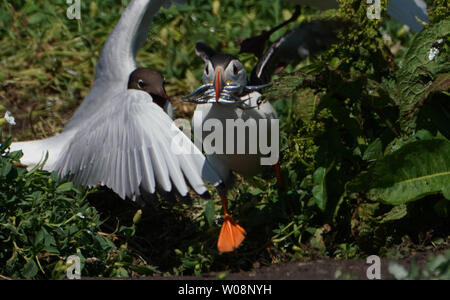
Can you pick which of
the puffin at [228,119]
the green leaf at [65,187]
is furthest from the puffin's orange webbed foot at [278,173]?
A: the green leaf at [65,187]

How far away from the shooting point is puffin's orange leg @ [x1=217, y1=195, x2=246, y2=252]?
368cm

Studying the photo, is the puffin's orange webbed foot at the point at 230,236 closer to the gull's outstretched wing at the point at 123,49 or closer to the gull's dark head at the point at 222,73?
the gull's dark head at the point at 222,73

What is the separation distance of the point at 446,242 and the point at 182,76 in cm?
255

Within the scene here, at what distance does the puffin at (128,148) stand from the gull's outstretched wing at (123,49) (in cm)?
3

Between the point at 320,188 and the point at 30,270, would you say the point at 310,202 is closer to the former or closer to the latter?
the point at 320,188

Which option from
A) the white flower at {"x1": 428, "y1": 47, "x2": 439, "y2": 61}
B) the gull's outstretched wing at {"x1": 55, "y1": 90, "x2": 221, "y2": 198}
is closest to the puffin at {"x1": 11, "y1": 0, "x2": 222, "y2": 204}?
the gull's outstretched wing at {"x1": 55, "y1": 90, "x2": 221, "y2": 198}

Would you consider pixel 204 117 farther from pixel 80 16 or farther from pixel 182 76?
pixel 80 16

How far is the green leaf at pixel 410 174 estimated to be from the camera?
11.1 ft

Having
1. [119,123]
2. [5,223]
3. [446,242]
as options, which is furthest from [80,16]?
[446,242]

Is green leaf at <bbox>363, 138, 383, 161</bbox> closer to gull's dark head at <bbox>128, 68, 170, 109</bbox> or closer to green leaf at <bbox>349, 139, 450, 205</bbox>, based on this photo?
green leaf at <bbox>349, 139, 450, 205</bbox>

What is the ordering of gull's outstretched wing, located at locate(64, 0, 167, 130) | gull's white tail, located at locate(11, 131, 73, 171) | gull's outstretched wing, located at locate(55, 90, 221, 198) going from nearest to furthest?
gull's outstretched wing, located at locate(55, 90, 221, 198), gull's white tail, located at locate(11, 131, 73, 171), gull's outstretched wing, located at locate(64, 0, 167, 130)

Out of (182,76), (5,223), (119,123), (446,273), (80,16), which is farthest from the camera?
(80,16)

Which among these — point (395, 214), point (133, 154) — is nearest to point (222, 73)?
point (133, 154)

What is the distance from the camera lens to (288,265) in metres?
3.41
